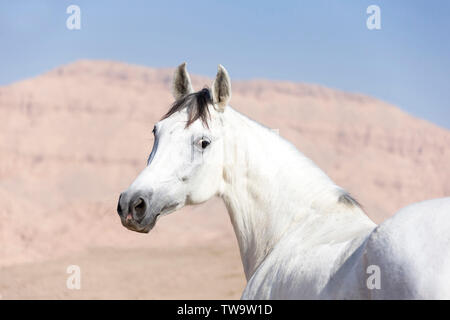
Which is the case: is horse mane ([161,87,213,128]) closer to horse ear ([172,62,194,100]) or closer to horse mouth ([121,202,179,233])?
horse ear ([172,62,194,100])

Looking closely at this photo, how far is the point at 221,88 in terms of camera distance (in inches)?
155

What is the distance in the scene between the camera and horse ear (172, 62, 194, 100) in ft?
13.7

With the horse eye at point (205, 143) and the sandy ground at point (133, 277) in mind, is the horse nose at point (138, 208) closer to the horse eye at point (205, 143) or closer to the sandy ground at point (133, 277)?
the horse eye at point (205, 143)

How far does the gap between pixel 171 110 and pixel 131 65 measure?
234 feet

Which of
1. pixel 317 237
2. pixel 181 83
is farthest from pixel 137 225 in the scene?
pixel 181 83

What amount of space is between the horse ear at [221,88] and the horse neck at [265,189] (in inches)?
3.3

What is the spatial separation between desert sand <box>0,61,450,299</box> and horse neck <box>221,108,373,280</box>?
14367 millimetres

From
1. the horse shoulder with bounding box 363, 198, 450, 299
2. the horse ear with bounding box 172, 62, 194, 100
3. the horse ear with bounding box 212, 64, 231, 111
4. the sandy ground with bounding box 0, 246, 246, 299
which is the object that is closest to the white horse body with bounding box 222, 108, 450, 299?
the horse shoulder with bounding box 363, 198, 450, 299

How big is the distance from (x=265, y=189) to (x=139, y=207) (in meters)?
0.80

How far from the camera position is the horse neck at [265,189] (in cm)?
368

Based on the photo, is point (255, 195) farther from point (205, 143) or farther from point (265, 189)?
point (205, 143)

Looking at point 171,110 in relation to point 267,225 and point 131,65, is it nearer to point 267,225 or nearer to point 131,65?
point 267,225

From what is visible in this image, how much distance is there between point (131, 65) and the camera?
241 feet

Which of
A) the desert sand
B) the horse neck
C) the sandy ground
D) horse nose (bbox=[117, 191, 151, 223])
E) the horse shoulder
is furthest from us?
the desert sand
